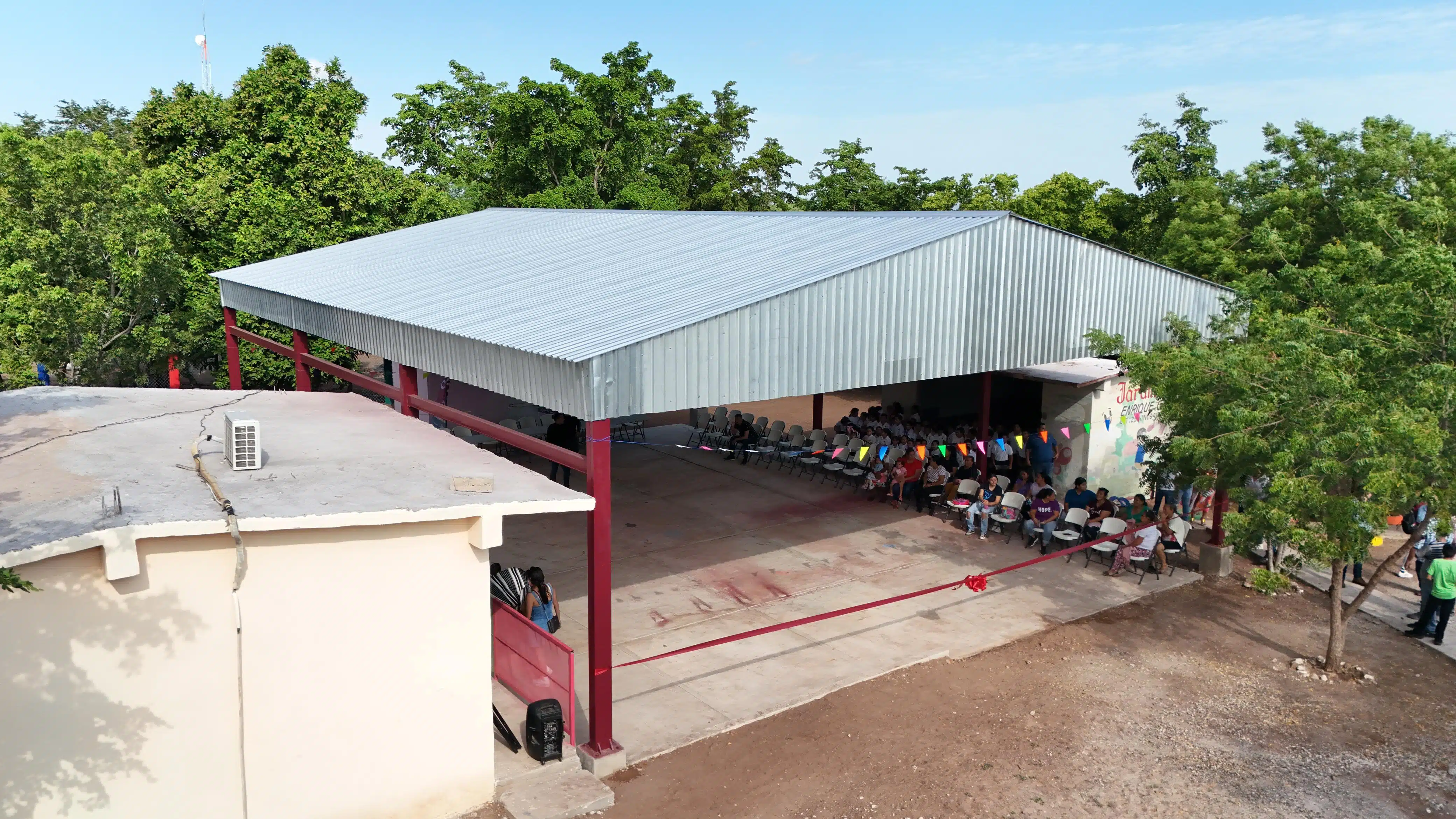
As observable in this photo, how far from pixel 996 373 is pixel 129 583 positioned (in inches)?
593

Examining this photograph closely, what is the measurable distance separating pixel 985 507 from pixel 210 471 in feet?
35.4

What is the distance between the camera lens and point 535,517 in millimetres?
16125

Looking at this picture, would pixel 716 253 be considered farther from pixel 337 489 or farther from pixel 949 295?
pixel 337 489

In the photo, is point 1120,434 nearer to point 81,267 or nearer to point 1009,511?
point 1009,511

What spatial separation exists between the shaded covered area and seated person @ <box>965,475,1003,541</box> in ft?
3.07

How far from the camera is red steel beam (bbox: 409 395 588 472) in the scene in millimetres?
8539

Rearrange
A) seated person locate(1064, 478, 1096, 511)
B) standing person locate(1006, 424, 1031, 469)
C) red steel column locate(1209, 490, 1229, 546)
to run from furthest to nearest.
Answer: standing person locate(1006, 424, 1031, 469) → seated person locate(1064, 478, 1096, 511) → red steel column locate(1209, 490, 1229, 546)

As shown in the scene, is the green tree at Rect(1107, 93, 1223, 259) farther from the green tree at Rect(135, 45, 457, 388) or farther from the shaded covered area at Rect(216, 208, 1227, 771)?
the green tree at Rect(135, 45, 457, 388)

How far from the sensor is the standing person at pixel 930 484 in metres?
16.5

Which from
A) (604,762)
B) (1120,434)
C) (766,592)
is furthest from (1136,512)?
(604,762)

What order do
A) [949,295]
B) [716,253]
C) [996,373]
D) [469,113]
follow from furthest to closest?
[469,113], [996,373], [716,253], [949,295]

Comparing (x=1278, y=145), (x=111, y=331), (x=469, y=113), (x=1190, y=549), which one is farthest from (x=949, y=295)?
(x=469, y=113)

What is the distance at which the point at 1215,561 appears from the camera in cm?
1380

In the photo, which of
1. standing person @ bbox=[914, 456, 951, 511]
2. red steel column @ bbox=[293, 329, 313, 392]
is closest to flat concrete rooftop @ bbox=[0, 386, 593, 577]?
red steel column @ bbox=[293, 329, 313, 392]
